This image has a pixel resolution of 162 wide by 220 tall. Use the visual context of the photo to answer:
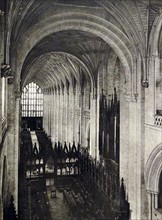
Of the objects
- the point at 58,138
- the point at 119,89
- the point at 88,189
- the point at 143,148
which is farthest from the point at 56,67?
the point at 143,148

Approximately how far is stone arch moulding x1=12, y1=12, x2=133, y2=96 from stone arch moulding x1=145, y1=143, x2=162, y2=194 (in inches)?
113

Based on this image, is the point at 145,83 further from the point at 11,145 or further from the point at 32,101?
the point at 32,101

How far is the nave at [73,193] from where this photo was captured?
12.6 m

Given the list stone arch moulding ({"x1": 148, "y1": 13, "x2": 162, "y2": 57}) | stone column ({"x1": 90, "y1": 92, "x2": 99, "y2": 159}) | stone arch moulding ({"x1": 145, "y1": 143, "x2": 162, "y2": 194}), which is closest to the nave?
stone column ({"x1": 90, "y1": 92, "x2": 99, "y2": 159})

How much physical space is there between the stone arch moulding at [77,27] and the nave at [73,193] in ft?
15.7

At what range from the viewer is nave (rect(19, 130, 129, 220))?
12.6 m

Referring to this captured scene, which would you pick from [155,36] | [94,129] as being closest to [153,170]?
[155,36]

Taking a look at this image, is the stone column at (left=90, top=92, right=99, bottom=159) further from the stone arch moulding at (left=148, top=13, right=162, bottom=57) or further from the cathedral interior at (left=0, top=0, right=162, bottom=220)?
the stone arch moulding at (left=148, top=13, right=162, bottom=57)

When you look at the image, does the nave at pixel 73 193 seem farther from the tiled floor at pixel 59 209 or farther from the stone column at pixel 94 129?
the stone column at pixel 94 129

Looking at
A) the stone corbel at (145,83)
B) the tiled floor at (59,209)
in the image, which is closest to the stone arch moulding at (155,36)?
the stone corbel at (145,83)

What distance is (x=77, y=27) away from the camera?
12.5 m

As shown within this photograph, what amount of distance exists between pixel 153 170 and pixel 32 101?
32471 mm

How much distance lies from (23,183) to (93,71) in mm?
8091

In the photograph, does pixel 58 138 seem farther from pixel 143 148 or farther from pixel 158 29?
pixel 158 29
